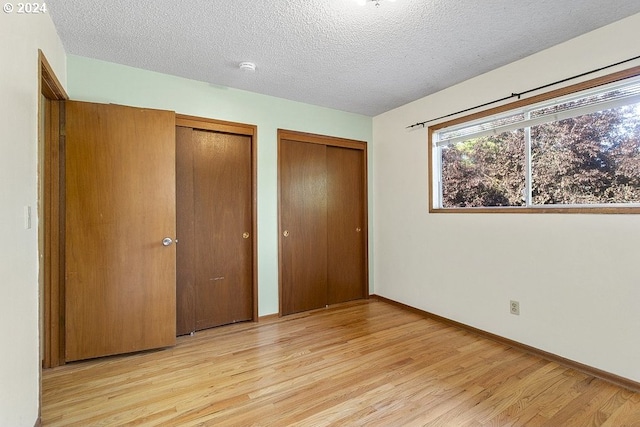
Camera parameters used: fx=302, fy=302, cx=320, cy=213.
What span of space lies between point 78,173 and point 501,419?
322cm

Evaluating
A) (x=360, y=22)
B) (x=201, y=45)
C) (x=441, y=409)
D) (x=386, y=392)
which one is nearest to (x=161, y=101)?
(x=201, y=45)

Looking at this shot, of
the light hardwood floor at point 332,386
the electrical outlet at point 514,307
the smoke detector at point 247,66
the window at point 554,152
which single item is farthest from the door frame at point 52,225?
the electrical outlet at point 514,307

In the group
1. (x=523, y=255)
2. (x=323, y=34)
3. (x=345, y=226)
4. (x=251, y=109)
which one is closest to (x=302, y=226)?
(x=345, y=226)

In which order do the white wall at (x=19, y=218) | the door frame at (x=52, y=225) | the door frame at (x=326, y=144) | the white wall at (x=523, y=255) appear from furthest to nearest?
the door frame at (x=326, y=144)
the door frame at (x=52, y=225)
the white wall at (x=523, y=255)
the white wall at (x=19, y=218)

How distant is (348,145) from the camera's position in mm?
3807

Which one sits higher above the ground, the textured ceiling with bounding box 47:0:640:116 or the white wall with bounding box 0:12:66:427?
the textured ceiling with bounding box 47:0:640:116

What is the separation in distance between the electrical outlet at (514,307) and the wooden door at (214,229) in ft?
7.96

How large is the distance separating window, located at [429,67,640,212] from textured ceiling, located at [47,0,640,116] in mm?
438

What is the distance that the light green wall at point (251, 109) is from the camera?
2.47m

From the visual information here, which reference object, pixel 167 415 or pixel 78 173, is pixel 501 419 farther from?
pixel 78 173

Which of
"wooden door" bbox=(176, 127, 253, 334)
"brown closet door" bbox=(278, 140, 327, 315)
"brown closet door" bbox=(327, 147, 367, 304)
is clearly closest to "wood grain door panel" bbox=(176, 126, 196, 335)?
"wooden door" bbox=(176, 127, 253, 334)

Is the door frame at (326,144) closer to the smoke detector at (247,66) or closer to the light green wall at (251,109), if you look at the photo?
the light green wall at (251,109)

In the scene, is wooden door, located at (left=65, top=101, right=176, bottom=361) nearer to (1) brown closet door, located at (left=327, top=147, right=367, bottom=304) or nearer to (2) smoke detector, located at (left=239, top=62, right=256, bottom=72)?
(2) smoke detector, located at (left=239, top=62, right=256, bottom=72)

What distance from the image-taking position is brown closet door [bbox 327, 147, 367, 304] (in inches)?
147
